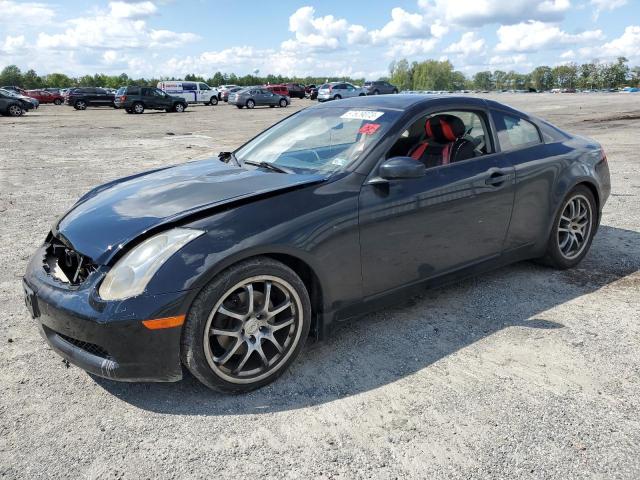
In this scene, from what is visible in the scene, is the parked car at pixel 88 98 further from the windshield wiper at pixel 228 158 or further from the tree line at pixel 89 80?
the tree line at pixel 89 80

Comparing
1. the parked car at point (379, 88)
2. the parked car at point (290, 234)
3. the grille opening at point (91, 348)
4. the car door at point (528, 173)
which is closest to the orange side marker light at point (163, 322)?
the parked car at point (290, 234)

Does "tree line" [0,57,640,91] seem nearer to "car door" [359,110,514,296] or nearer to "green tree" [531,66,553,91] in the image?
"green tree" [531,66,553,91]

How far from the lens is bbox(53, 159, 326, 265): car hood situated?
2.83 m

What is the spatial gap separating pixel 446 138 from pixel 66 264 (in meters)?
2.71

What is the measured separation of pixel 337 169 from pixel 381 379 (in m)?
1.30

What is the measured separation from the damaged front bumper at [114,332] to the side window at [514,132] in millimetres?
2820

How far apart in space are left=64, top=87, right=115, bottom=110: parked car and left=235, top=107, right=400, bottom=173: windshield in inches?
1505

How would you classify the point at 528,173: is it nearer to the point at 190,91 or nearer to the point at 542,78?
the point at 190,91

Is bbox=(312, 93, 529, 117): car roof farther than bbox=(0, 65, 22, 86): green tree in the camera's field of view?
No

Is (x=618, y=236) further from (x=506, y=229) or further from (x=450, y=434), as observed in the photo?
(x=450, y=434)

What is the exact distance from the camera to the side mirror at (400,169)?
10.6ft

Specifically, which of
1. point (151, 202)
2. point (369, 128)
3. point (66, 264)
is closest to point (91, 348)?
point (66, 264)

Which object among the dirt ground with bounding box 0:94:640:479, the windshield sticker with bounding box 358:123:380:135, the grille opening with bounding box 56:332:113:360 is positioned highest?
the windshield sticker with bounding box 358:123:380:135

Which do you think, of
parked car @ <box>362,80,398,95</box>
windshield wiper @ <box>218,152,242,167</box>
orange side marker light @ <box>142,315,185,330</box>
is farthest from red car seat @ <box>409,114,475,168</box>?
parked car @ <box>362,80,398,95</box>
